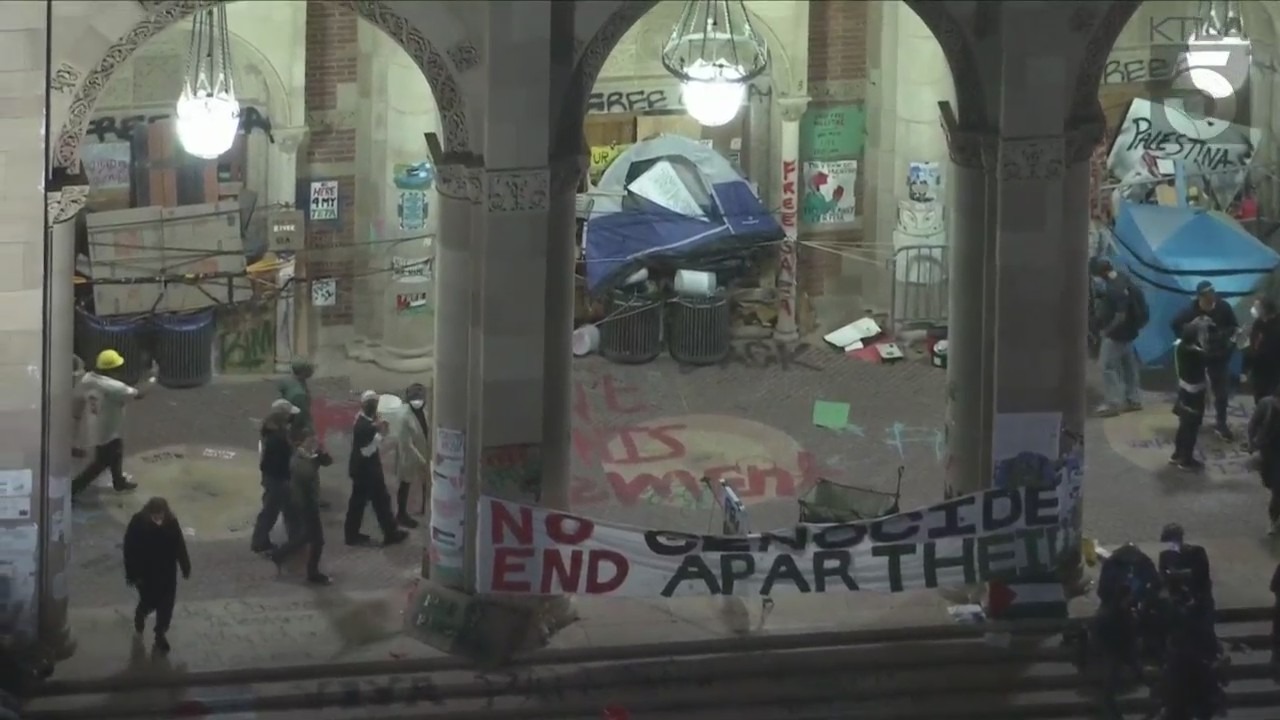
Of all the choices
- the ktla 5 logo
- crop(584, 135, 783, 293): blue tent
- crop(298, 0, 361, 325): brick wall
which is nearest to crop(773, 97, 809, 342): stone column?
crop(584, 135, 783, 293): blue tent

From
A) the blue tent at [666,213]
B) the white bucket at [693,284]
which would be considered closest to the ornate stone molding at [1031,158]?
the blue tent at [666,213]

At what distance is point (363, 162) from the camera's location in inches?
1177

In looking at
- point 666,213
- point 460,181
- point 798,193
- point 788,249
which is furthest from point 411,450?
point 798,193

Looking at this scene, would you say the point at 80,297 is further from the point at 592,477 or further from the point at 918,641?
the point at 918,641

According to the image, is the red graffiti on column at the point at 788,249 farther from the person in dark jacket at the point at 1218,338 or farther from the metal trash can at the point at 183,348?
the metal trash can at the point at 183,348

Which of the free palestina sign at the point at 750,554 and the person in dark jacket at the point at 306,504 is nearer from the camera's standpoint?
the free palestina sign at the point at 750,554

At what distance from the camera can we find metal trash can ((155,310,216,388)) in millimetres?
29391

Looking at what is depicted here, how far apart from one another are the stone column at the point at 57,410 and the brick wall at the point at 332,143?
7173mm

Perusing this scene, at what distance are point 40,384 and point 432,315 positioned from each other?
7.92 m

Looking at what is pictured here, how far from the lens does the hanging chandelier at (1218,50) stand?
28831 millimetres

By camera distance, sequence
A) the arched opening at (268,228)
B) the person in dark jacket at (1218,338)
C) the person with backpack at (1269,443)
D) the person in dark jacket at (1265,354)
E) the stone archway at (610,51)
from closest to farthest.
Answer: the stone archway at (610,51)
the person with backpack at (1269,443)
the person in dark jacket at (1265,354)
the person in dark jacket at (1218,338)
the arched opening at (268,228)

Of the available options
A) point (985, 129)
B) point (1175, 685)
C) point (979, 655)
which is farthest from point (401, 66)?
point (1175, 685)

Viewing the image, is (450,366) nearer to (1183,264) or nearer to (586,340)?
(586,340)

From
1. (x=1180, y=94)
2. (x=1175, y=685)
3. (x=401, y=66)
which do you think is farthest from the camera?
(x=1180, y=94)
